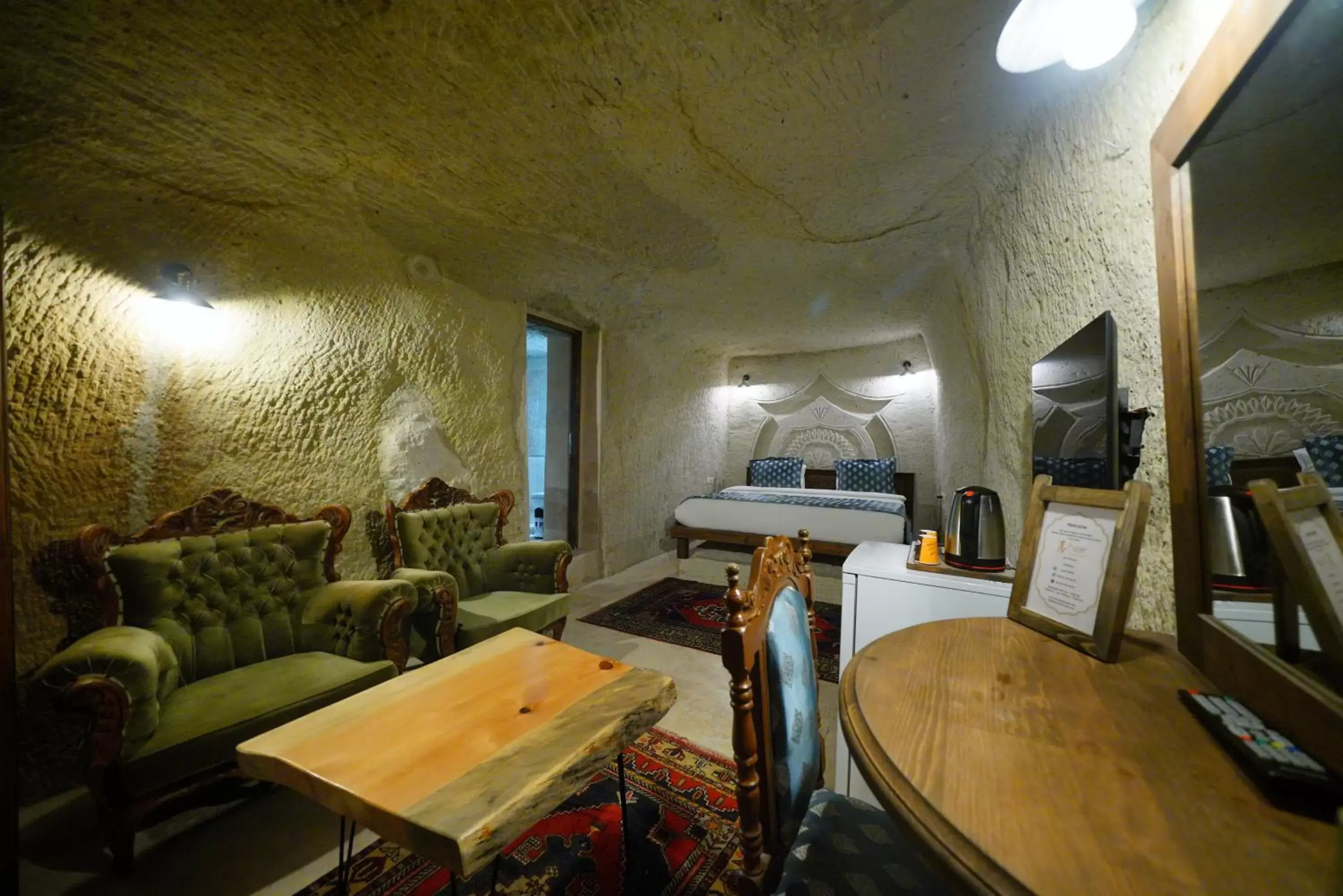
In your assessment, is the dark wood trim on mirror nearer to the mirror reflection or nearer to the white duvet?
the mirror reflection

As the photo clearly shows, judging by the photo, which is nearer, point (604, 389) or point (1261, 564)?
point (1261, 564)

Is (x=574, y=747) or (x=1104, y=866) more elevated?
(x=1104, y=866)

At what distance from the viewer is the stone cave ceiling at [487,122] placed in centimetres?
126

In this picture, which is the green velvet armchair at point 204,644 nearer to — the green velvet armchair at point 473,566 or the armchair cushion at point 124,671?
the armchair cushion at point 124,671

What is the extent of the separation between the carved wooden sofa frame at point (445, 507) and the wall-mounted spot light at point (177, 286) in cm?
115

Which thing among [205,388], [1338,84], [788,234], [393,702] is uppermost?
[788,234]

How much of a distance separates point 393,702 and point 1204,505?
181 cm

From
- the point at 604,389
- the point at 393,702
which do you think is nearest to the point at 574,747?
the point at 393,702

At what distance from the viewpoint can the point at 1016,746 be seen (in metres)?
0.56

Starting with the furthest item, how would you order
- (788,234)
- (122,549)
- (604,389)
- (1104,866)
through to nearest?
1. (604,389)
2. (788,234)
3. (122,549)
4. (1104,866)

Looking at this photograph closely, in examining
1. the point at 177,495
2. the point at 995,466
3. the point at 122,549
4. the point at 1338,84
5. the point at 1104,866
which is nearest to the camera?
the point at 1104,866

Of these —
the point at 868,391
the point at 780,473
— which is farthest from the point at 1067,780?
the point at 868,391

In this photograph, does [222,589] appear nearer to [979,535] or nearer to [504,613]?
[504,613]

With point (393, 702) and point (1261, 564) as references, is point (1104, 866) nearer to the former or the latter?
point (1261, 564)
